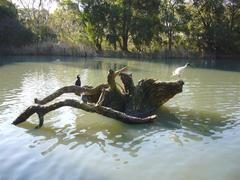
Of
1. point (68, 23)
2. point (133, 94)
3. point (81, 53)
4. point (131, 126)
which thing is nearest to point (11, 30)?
point (81, 53)

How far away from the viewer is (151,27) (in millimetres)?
46594

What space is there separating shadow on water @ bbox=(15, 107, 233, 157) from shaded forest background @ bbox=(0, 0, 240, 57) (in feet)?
108

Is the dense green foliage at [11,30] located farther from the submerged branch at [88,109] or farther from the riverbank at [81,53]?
the submerged branch at [88,109]

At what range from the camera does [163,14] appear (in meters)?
47.4

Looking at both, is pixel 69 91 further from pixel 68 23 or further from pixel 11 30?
pixel 68 23

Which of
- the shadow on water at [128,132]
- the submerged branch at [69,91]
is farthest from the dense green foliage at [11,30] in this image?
the shadow on water at [128,132]

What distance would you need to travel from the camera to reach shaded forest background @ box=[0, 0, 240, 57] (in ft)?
149

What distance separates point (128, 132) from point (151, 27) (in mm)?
36722

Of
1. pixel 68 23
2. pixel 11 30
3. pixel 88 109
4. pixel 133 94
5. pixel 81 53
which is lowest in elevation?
pixel 88 109

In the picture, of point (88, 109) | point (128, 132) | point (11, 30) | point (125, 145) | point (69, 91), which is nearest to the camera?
point (125, 145)

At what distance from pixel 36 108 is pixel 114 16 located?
3655 cm

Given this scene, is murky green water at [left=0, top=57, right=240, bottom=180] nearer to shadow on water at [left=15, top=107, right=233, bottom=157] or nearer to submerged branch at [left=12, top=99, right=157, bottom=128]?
shadow on water at [left=15, top=107, right=233, bottom=157]

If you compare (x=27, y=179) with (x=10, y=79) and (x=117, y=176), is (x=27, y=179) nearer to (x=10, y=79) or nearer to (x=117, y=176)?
(x=117, y=176)

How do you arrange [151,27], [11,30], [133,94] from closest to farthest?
[133,94] → [11,30] → [151,27]
